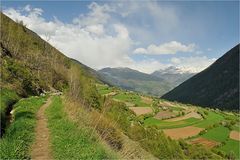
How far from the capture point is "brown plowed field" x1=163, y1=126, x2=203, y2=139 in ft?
363

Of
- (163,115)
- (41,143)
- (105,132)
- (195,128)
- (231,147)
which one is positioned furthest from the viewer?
(163,115)

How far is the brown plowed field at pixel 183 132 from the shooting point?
11064 cm

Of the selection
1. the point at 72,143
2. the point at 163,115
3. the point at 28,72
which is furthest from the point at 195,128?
the point at 72,143

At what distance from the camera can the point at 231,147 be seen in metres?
99.6

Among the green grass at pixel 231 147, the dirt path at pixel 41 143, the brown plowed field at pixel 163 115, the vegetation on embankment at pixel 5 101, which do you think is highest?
the vegetation on embankment at pixel 5 101

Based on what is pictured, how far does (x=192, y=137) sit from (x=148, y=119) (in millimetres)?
27051

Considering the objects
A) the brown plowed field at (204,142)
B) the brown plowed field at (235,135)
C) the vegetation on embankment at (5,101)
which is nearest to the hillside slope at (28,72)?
the vegetation on embankment at (5,101)

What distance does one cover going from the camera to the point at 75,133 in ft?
54.2

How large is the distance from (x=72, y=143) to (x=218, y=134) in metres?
110

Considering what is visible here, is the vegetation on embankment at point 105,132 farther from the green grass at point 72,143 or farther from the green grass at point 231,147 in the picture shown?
the green grass at point 231,147

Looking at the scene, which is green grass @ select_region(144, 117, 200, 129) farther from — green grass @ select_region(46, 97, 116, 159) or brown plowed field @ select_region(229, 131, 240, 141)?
green grass @ select_region(46, 97, 116, 159)

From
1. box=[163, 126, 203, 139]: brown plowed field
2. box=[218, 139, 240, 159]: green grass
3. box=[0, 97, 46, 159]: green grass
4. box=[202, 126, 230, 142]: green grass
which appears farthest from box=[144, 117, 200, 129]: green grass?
box=[0, 97, 46, 159]: green grass

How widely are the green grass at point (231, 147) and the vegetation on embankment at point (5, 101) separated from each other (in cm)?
7236

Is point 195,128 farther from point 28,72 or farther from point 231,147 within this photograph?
point 28,72
